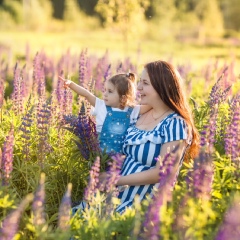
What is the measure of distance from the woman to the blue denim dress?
9cm

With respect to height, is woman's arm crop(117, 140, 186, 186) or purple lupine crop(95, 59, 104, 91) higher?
purple lupine crop(95, 59, 104, 91)

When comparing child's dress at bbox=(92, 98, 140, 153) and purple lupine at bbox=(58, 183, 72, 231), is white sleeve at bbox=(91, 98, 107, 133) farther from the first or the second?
purple lupine at bbox=(58, 183, 72, 231)

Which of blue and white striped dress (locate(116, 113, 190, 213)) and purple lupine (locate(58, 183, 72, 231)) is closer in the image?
purple lupine (locate(58, 183, 72, 231))

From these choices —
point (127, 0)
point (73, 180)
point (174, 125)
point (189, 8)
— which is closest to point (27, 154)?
point (73, 180)

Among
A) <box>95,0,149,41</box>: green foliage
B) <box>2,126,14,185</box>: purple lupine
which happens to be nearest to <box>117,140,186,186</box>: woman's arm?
<box>2,126,14,185</box>: purple lupine

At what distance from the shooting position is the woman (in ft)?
12.8

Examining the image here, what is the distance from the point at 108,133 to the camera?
434cm

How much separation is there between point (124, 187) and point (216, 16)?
55825 mm

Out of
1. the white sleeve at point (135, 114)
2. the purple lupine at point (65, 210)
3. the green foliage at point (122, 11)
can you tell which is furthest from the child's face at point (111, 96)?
the green foliage at point (122, 11)

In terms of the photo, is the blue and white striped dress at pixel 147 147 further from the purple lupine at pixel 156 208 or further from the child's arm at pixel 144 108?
the purple lupine at pixel 156 208

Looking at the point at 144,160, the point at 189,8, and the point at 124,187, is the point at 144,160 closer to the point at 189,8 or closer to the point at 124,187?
the point at 124,187

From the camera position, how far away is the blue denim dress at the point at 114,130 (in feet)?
14.1

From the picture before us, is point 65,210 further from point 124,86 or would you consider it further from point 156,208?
point 124,86

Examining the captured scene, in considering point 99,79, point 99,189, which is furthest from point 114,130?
point 99,79
